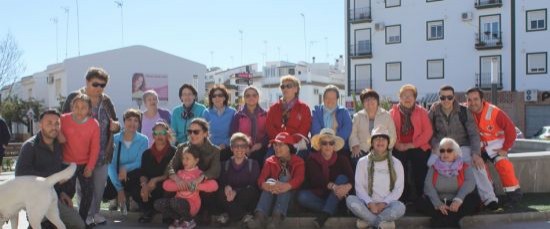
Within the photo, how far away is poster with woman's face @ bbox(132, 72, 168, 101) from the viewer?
179 feet

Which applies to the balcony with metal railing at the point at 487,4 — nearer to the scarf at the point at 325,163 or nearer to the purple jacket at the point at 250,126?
the purple jacket at the point at 250,126

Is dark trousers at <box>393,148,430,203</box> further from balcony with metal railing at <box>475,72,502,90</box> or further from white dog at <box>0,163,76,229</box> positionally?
balcony with metal railing at <box>475,72,502,90</box>

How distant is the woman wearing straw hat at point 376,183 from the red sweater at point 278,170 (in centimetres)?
77

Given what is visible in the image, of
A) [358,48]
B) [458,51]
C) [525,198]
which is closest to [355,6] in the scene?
[358,48]

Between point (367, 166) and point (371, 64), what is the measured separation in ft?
138

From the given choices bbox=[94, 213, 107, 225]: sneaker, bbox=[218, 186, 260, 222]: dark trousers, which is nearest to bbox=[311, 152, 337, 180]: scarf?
bbox=[218, 186, 260, 222]: dark trousers

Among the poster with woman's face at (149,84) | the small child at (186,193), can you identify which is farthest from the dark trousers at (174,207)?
the poster with woman's face at (149,84)

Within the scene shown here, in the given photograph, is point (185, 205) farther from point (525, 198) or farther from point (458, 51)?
point (458, 51)

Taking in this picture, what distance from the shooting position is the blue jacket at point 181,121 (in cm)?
941

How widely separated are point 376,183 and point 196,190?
2446 millimetres

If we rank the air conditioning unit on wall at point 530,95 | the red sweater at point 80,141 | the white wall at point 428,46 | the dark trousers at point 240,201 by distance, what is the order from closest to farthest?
1. the red sweater at point 80,141
2. the dark trousers at point 240,201
3. the air conditioning unit on wall at point 530,95
4. the white wall at point 428,46

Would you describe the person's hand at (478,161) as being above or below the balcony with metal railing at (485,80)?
below

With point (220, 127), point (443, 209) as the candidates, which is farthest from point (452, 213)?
point (220, 127)

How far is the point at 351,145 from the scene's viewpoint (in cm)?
864
